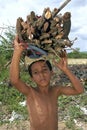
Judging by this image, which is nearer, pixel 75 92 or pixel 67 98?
pixel 75 92

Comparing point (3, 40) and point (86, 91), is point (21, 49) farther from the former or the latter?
point (86, 91)

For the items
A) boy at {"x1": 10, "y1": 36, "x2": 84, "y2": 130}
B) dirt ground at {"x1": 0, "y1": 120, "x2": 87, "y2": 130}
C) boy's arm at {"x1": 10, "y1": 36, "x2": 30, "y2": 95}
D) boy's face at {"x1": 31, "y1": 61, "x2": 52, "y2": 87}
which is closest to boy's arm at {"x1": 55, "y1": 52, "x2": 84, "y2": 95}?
boy at {"x1": 10, "y1": 36, "x2": 84, "y2": 130}

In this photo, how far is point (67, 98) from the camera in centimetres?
798

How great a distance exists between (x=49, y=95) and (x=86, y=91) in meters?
4.94

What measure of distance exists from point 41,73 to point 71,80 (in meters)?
0.28

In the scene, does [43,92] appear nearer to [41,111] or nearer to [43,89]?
[43,89]

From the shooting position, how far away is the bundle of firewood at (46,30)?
3461 mm

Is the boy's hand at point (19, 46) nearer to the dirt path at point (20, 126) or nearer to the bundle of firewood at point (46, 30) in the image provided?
the bundle of firewood at point (46, 30)

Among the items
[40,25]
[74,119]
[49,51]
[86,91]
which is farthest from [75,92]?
[86,91]

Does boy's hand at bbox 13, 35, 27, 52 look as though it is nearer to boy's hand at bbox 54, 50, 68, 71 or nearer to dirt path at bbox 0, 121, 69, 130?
boy's hand at bbox 54, 50, 68, 71

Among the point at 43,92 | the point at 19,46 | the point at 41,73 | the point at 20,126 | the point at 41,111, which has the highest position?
the point at 19,46

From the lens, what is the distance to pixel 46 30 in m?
3.51

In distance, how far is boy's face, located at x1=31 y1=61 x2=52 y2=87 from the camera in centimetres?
366

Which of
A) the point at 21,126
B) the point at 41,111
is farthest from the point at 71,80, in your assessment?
the point at 21,126
